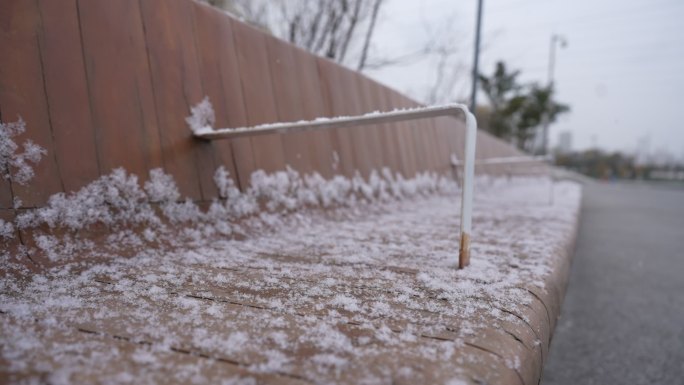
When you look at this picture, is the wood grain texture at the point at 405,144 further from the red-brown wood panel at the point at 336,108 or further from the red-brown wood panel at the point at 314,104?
the red-brown wood panel at the point at 314,104

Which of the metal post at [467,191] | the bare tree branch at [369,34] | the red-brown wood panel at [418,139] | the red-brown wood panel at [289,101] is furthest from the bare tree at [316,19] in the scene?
the metal post at [467,191]

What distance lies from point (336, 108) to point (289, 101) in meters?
0.44

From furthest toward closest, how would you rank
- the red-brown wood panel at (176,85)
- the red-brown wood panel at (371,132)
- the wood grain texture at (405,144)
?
1. the wood grain texture at (405,144)
2. the red-brown wood panel at (371,132)
3. the red-brown wood panel at (176,85)

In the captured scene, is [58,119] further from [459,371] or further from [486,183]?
[486,183]

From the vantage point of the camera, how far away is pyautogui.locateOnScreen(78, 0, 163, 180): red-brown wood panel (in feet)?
3.48

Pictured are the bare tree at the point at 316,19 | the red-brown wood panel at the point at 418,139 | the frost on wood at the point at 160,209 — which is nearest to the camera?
the frost on wood at the point at 160,209

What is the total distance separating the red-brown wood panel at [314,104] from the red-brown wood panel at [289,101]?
3 cm

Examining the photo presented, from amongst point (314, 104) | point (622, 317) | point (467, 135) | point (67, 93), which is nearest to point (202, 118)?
point (67, 93)

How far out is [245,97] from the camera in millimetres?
1604

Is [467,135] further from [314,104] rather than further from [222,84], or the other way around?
[314,104]

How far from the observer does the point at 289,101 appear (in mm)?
1867

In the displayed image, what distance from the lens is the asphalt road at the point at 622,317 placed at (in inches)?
72.4

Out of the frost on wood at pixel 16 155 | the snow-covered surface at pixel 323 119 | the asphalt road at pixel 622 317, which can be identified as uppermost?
the snow-covered surface at pixel 323 119

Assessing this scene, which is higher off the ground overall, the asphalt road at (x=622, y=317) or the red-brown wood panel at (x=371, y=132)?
the red-brown wood panel at (x=371, y=132)
